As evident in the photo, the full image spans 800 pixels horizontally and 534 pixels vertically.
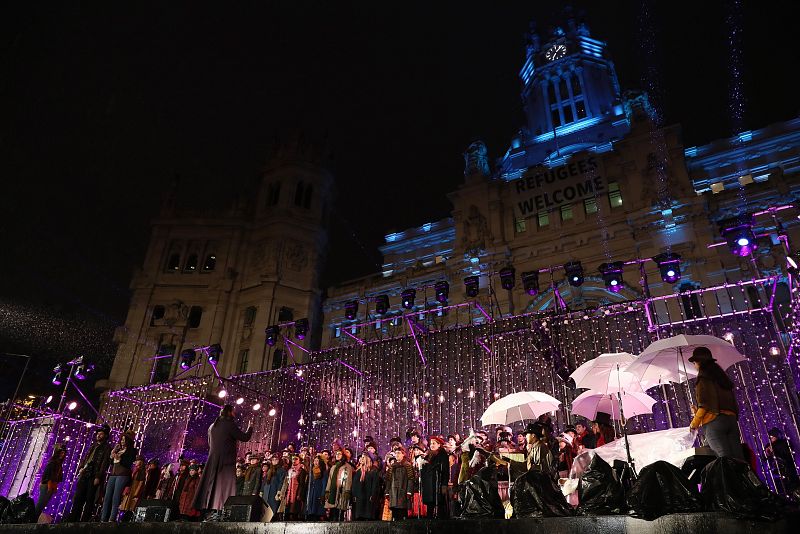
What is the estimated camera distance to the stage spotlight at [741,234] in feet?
36.8

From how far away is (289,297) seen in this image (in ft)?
85.1

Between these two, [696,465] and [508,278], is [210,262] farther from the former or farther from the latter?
[696,465]

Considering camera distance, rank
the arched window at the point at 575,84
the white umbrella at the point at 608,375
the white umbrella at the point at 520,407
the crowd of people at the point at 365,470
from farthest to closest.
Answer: the arched window at the point at 575,84 → the white umbrella at the point at 520,407 → the white umbrella at the point at 608,375 → the crowd of people at the point at 365,470

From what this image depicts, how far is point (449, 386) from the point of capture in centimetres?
1614

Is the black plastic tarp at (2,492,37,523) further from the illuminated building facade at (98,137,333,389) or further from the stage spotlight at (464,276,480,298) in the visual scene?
the illuminated building facade at (98,137,333,389)

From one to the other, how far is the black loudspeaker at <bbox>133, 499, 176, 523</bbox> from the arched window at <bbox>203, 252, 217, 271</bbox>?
72.9ft

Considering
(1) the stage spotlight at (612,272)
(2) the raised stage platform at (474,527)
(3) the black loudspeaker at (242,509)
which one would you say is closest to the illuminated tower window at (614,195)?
(1) the stage spotlight at (612,272)

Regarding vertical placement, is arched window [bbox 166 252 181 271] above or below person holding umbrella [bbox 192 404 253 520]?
above

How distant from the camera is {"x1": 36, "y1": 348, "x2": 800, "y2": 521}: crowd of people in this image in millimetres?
5965

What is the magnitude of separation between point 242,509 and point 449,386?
34.1 ft

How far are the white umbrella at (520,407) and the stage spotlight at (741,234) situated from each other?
5.38 m

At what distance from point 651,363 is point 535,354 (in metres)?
7.57

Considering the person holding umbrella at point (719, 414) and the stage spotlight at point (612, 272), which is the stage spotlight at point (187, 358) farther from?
the person holding umbrella at point (719, 414)

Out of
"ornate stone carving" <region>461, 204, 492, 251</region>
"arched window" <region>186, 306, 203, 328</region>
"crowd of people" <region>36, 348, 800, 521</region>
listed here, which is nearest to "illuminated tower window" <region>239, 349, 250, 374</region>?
"arched window" <region>186, 306, 203, 328</region>
